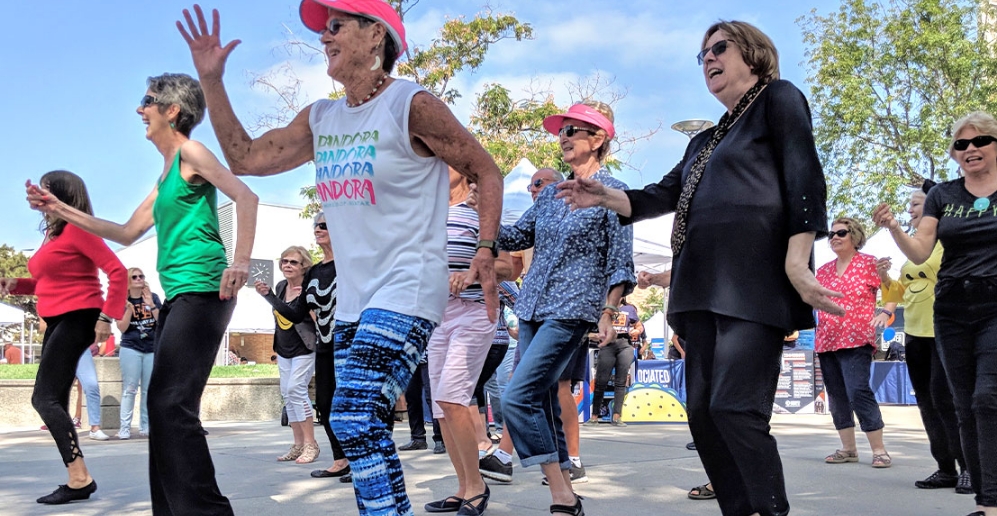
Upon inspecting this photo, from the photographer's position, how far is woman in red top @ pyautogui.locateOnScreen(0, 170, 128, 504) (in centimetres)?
511

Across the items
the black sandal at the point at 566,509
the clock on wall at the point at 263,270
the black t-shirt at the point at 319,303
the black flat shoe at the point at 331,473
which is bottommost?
the black flat shoe at the point at 331,473

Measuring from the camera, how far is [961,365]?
4496 mm

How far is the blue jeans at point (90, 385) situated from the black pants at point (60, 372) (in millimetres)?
4767

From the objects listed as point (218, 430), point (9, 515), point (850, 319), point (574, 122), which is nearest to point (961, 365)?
point (574, 122)

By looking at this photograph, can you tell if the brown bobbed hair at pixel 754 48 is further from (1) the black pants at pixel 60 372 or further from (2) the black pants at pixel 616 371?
(2) the black pants at pixel 616 371

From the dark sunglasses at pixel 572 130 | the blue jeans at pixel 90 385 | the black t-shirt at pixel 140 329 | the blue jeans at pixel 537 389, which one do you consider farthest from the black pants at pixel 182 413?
the black t-shirt at pixel 140 329

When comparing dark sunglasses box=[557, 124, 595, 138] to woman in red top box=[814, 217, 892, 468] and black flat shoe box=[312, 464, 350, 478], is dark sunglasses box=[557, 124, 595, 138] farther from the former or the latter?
woman in red top box=[814, 217, 892, 468]

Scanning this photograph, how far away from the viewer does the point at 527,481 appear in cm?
590

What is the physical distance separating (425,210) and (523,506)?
238 cm

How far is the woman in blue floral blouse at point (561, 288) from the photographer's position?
441 centimetres

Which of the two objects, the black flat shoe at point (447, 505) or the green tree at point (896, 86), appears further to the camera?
the green tree at point (896, 86)

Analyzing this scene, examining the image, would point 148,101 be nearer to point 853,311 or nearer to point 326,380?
point 326,380

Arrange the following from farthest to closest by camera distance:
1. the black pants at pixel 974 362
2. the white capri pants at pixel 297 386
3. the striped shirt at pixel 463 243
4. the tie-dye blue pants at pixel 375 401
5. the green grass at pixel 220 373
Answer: the green grass at pixel 220 373 < the white capri pants at pixel 297 386 < the striped shirt at pixel 463 243 < the black pants at pixel 974 362 < the tie-dye blue pants at pixel 375 401

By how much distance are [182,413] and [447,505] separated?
1609 mm
